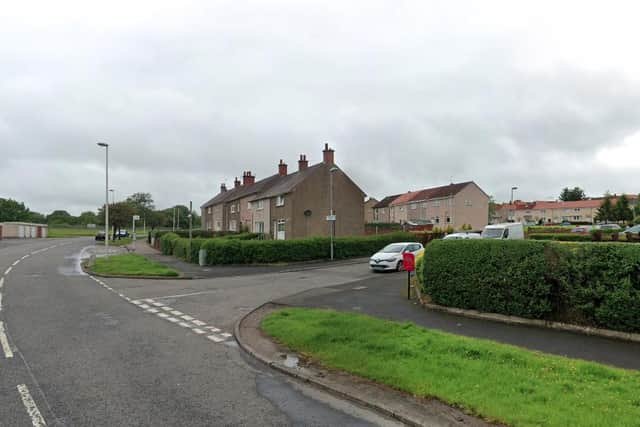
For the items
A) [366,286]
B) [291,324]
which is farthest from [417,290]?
[291,324]

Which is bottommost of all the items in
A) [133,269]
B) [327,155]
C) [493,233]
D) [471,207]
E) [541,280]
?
[133,269]

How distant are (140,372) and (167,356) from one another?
2.96 feet

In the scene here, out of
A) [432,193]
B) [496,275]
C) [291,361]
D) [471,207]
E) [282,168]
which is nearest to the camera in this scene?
[291,361]

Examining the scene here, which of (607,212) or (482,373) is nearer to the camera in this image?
(482,373)

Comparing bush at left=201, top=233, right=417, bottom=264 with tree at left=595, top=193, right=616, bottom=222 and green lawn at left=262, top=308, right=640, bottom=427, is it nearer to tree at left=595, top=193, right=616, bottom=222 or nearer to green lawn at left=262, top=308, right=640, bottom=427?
green lawn at left=262, top=308, right=640, bottom=427

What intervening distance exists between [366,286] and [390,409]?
10908mm

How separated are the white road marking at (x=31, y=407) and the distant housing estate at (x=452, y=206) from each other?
6007cm

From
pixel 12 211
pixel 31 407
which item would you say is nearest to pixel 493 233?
pixel 31 407

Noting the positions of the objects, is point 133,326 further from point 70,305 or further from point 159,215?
point 159,215

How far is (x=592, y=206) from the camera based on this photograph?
4459 inches

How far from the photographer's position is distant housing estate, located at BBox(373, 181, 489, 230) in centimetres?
6191

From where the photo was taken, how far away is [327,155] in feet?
130

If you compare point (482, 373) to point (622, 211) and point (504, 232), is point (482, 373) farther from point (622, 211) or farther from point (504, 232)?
point (622, 211)

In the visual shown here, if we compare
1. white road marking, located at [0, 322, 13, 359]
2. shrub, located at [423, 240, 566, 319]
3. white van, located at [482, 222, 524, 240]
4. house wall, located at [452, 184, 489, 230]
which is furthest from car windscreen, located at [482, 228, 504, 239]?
house wall, located at [452, 184, 489, 230]
